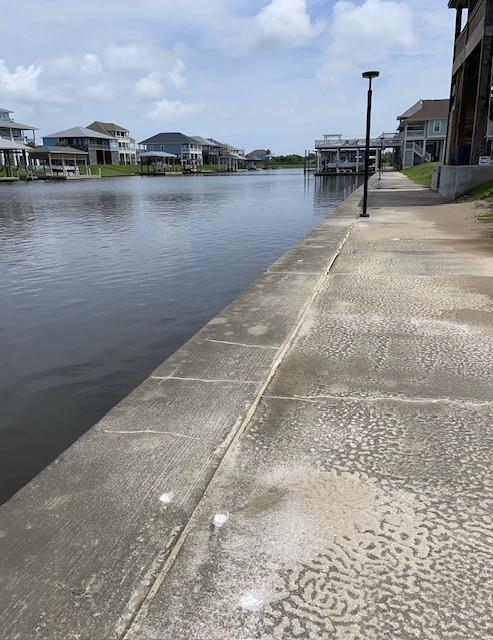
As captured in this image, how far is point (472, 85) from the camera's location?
24953 millimetres

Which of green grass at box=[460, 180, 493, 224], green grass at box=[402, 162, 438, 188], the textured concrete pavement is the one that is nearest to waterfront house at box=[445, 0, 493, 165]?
green grass at box=[460, 180, 493, 224]

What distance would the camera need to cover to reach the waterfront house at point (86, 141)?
363ft

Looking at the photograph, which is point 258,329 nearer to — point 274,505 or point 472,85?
point 274,505

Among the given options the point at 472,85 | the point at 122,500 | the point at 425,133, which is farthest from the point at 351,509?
the point at 425,133

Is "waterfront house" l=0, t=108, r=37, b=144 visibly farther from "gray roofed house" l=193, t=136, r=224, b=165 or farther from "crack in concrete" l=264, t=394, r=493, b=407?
"crack in concrete" l=264, t=394, r=493, b=407

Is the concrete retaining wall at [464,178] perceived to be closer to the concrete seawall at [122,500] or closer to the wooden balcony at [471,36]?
the wooden balcony at [471,36]

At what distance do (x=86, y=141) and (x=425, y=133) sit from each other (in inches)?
2892

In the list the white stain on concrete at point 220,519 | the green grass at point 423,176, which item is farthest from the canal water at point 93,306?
the green grass at point 423,176

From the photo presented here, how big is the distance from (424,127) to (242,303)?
243ft

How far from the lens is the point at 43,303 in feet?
30.4

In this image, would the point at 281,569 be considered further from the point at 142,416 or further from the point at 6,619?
the point at 142,416

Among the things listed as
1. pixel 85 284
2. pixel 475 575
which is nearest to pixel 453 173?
pixel 85 284

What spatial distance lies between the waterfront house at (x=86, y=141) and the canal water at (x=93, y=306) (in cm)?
10028

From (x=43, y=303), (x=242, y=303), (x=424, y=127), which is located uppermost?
(x=424, y=127)
